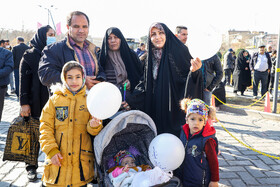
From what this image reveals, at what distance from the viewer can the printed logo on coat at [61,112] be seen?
94.1 inches

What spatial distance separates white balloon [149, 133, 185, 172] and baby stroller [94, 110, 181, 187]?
0.15 metres

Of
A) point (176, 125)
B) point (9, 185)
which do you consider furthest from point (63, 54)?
point (9, 185)

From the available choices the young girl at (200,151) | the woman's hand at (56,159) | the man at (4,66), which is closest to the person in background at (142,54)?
the young girl at (200,151)

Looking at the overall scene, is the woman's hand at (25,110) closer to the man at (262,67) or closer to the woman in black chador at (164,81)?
the woman in black chador at (164,81)

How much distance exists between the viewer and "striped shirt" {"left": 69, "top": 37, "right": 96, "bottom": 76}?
288 centimetres

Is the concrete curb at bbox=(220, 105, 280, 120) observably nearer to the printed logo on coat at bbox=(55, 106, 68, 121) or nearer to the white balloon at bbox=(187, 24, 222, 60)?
the white balloon at bbox=(187, 24, 222, 60)

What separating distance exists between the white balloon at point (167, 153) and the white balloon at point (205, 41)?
1.07 m

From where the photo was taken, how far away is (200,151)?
252 cm

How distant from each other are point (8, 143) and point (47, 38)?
5.13 feet

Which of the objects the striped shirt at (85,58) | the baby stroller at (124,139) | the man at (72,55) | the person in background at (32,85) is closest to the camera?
the baby stroller at (124,139)

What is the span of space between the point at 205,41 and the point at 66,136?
1.87 metres

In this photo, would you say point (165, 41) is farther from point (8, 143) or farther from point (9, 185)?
point (9, 185)

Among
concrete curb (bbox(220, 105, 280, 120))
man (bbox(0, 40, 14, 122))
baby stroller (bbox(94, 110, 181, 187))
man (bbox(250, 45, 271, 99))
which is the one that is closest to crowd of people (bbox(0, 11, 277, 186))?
baby stroller (bbox(94, 110, 181, 187))

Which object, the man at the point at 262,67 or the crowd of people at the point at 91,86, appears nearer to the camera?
the crowd of people at the point at 91,86
